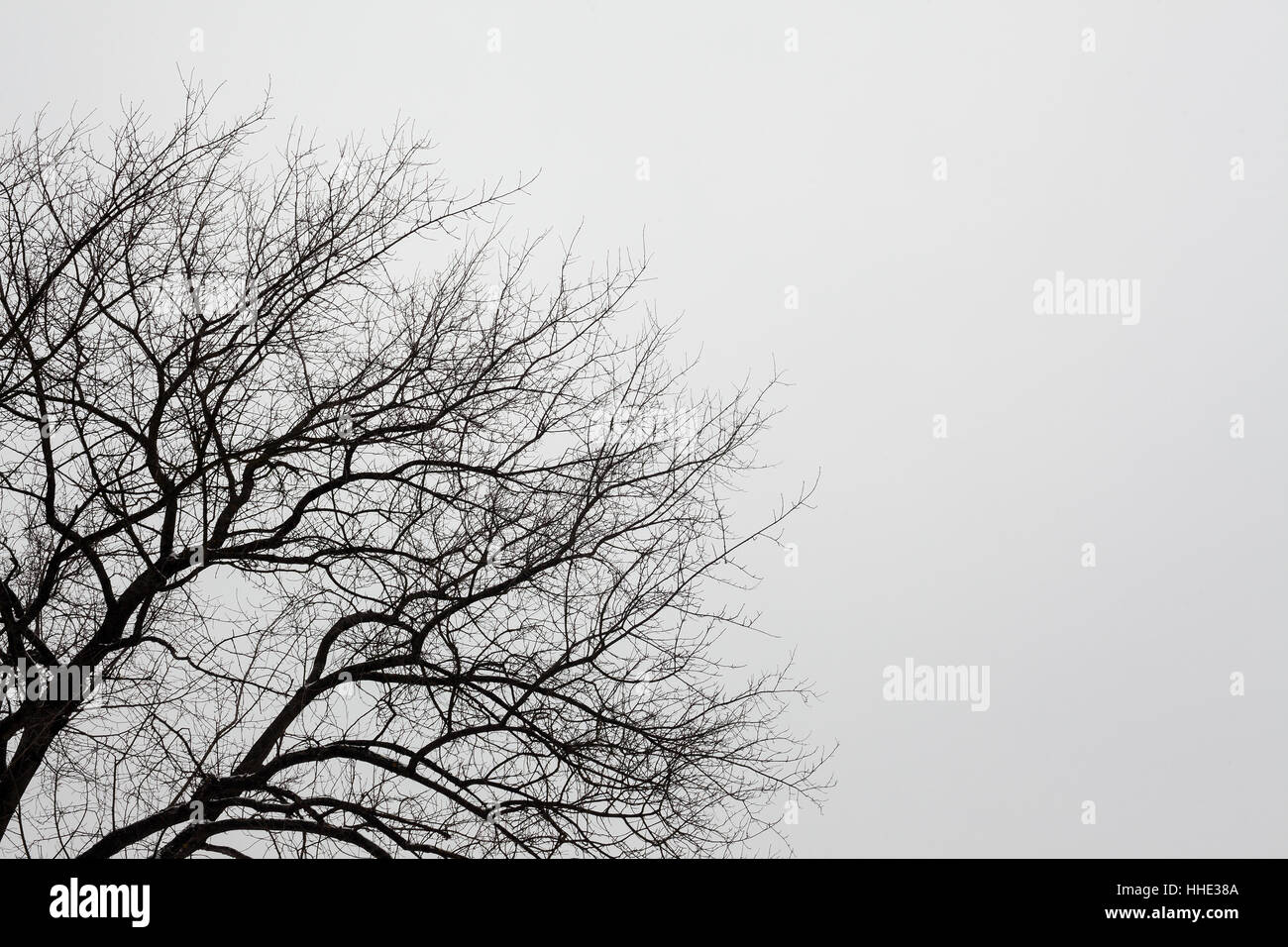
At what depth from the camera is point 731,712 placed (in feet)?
21.2

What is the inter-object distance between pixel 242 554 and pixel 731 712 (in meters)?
3.07

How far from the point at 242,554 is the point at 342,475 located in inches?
29.0
